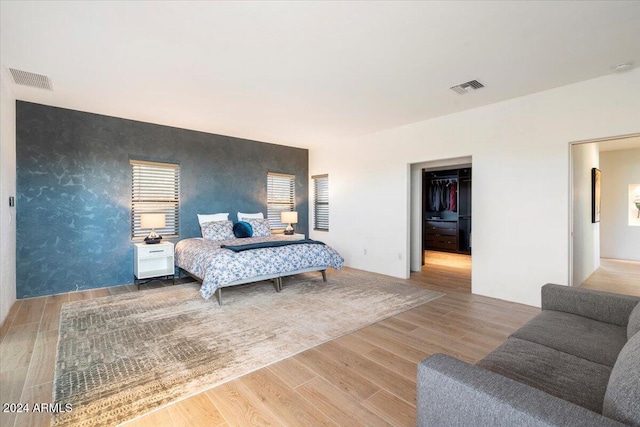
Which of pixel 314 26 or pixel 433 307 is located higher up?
pixel 314 26

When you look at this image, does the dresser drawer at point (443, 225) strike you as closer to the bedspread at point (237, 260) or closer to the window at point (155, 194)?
the bedspread at point (237, 260)

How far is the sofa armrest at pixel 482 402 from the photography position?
0.90 m

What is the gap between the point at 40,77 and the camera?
10.8 ft

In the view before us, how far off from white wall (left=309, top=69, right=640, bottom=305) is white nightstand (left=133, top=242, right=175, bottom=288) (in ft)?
12.0

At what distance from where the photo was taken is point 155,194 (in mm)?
5105

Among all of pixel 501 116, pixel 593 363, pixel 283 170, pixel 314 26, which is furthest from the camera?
pixel 283 170

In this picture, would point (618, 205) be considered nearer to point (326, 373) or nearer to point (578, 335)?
point (578, 335)

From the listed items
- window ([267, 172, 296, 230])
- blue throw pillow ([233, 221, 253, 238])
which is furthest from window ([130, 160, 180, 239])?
window ([267, 172, 296, 230])

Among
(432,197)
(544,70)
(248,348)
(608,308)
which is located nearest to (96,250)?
(248,348)

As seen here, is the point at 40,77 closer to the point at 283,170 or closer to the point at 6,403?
the point at 6,403

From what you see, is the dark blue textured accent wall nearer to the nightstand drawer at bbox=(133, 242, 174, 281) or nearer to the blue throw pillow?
the nightstand drawer at bbox=(133, 242, 174, 281)

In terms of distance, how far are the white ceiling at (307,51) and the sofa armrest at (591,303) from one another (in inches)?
80.6

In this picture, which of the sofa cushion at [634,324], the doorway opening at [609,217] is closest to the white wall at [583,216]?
the doorway opening at [609,217]

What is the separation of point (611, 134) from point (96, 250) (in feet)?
22.4
